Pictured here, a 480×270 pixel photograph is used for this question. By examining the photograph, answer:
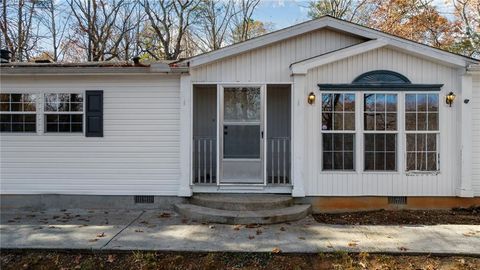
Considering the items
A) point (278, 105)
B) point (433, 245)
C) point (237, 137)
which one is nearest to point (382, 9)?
point (278, 105)

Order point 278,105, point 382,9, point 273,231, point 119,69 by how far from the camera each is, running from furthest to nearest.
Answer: point 382,9 < point 278,105 < point 119,69 < point 273,231

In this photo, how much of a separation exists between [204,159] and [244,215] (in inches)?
69.9

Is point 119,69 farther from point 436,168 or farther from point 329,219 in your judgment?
point 436,168

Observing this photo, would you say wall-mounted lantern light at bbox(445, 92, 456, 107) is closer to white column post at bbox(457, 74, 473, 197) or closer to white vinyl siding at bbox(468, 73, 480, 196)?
white column post at bbox(457, 74, 473, 197)

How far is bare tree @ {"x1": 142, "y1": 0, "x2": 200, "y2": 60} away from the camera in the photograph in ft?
68.0

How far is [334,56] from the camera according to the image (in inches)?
258

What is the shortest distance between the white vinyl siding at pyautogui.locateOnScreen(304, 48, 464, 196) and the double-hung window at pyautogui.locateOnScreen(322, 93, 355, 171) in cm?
11

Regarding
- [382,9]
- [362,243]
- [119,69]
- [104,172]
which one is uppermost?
[382,9]

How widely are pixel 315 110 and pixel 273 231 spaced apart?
2.53 metres

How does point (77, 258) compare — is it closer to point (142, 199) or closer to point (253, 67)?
point (142, 199)

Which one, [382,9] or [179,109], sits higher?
[382,9]

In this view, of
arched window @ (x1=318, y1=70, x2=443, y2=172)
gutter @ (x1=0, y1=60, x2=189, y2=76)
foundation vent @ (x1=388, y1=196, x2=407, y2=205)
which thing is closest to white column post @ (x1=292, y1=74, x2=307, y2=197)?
arched window @ (x1=318, y1=70, x2=443, y2=172)

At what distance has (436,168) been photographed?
6.68 m

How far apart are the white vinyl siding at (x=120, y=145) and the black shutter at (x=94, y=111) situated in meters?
0.10
